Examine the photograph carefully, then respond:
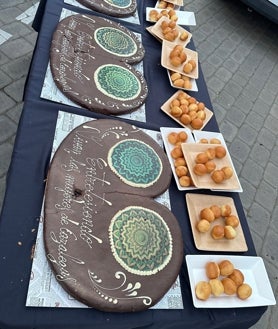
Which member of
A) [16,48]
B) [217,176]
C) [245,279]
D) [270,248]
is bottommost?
[270,248]

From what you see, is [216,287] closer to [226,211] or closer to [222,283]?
[222,283]

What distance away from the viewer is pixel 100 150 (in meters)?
1.44

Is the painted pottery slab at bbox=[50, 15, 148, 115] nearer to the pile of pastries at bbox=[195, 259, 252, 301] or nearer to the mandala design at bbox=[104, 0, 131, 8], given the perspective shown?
the mandala design at bbox=[104, 0, 131, 8]

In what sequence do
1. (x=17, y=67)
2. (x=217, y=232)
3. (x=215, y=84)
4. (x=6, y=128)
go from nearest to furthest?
(x=217, y=232)
(x=6, y=128)
(x=17, y=67)
(x=215, y=84)

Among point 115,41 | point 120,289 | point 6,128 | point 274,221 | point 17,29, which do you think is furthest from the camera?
point 17,29

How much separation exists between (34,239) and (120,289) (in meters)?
0.33

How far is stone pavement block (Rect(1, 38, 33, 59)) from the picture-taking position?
2928 millimetres

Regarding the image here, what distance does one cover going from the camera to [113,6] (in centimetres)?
220

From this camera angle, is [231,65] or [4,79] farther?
[231,65]

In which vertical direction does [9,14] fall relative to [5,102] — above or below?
above

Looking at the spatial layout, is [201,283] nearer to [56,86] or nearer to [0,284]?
[0,284]

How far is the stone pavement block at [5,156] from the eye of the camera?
7.55 ft

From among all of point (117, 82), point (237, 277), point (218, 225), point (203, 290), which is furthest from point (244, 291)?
point (117, 82)

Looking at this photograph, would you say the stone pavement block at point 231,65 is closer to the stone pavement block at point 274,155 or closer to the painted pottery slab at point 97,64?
the stone pavement block at point 274,155
